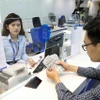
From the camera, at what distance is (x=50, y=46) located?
1546 mm

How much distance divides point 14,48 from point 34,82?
0.86 m

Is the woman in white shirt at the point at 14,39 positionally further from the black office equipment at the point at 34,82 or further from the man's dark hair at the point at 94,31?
the man's dark hair at the point at 94,31

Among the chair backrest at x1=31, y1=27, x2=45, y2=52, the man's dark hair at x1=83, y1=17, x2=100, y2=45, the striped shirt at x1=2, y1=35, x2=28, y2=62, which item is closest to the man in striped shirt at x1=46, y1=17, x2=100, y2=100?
the man's dark hair at x1=83, y1=17, x2=100, y2=45

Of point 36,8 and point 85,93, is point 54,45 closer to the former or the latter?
point 85,93

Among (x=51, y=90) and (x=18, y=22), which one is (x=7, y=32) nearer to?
(x=18, y=22)

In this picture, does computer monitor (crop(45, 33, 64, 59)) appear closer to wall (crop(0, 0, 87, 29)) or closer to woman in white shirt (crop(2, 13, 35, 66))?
woman in white shirt (crop(2, 13, 35, 66))

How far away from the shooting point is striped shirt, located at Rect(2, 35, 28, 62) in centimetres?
185

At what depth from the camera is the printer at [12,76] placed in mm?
1136

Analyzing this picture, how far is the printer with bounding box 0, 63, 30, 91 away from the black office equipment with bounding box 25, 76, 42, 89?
91 millimetres

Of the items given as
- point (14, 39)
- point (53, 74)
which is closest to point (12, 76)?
point (53, 74)

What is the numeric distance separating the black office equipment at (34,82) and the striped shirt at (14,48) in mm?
650

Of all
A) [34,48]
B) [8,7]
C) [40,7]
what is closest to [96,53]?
[34,48]

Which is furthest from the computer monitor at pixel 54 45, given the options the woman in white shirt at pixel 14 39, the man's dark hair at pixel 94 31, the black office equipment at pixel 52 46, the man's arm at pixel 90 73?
the man's dark hair at pixel 94 31

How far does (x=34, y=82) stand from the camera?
121cm
